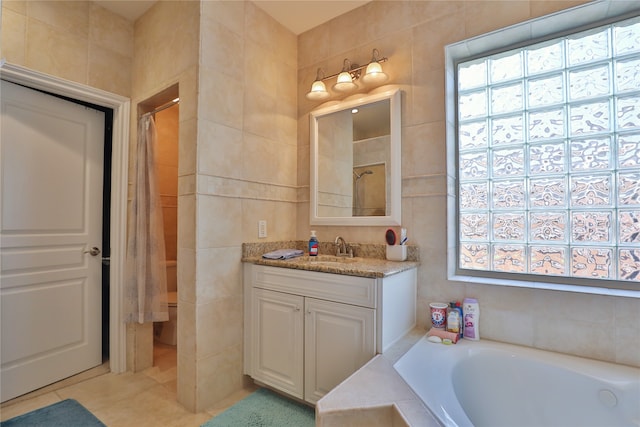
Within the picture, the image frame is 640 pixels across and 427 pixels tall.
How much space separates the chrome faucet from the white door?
1.79 m

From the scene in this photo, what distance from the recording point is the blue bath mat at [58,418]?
175 centimetres

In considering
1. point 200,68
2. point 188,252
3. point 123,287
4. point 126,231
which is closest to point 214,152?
point 200,68

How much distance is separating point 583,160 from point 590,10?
0.76 metres

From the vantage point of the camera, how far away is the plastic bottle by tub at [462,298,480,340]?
1791 millimetres

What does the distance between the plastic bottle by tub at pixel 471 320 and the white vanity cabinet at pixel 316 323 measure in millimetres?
300

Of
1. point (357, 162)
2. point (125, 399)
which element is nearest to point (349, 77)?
point (357, 162)

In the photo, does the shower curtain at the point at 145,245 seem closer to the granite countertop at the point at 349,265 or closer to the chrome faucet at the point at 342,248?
the granite countertop at the point at 349,265

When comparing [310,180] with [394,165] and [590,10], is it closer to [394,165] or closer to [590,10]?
[394,165]

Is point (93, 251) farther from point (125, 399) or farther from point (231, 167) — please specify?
point (231, 167)

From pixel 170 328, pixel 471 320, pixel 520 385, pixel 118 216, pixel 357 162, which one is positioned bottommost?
pixel 170 328

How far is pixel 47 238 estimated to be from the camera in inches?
84.7

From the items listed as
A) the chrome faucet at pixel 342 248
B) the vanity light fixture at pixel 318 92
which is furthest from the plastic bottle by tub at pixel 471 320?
the vanity light fixture at pixel 318 92

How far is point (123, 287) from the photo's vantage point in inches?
92.5

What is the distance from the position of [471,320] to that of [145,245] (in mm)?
2185
